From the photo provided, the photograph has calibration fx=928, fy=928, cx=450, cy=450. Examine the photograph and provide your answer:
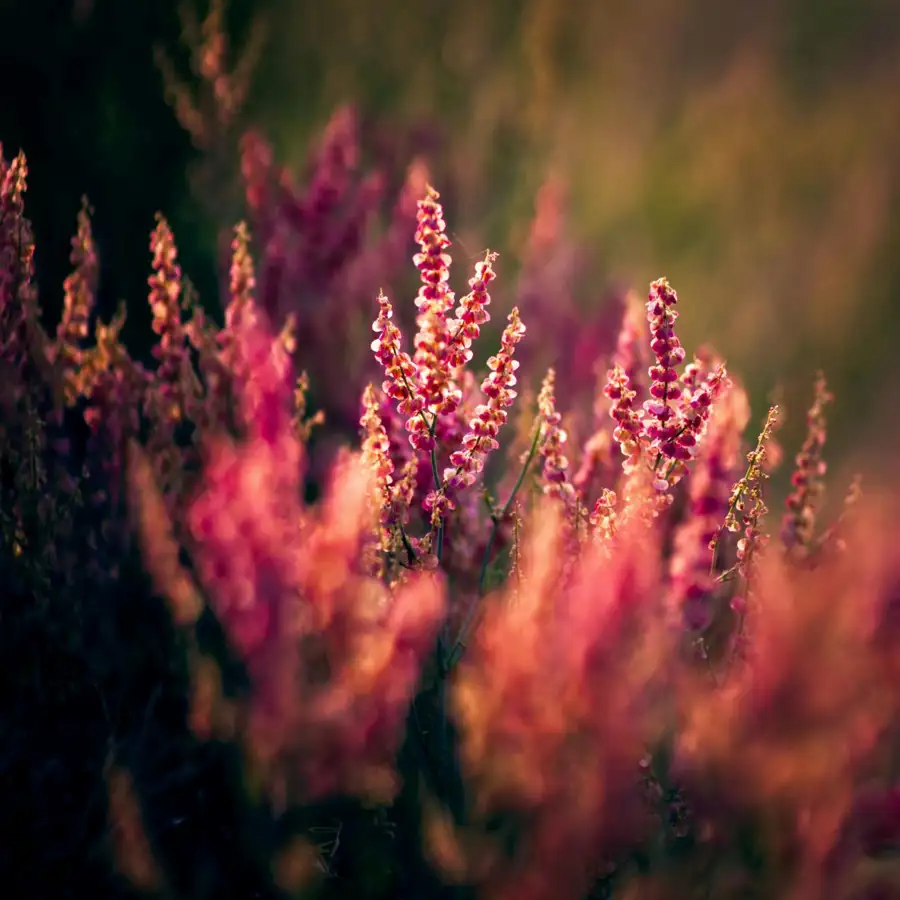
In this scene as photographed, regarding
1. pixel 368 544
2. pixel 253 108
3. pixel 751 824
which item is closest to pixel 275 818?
pixel 368 544

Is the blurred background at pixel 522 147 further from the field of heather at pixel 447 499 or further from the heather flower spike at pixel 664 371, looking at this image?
the heather flower spike at pixel 664 371

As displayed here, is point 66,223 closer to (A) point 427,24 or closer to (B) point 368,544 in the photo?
(A) point 427,24

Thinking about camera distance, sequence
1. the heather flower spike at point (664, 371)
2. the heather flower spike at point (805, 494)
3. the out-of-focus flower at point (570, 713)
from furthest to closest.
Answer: the heather flower spike at point (805, 494) → the heather flower spike at point (664, 371) → the out-of-focus flower at point (570, 713)

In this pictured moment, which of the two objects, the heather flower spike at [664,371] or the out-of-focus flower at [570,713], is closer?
the out-of-focus flower at [570,713]

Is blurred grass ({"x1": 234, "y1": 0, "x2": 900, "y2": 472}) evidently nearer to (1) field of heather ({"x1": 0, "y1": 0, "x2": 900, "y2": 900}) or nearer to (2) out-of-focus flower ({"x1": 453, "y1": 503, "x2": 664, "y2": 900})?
(1) field of heather ({"x1": 0, "y1": 0, "x2": 900, "y2": 900})

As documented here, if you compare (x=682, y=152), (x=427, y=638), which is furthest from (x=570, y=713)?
(x=682, y=152)

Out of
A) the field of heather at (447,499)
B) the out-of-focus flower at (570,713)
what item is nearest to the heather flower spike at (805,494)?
the field of heather at (447,499)

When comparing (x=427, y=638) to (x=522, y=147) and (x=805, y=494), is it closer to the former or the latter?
(x=805, y=494)

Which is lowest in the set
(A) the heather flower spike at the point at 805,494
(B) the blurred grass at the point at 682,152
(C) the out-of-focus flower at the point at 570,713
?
(C) the out-of-focus flower at the point at 570,713

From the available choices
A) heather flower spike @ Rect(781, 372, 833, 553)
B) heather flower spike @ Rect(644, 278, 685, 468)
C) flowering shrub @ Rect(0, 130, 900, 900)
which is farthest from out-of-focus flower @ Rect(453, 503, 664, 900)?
heather flower spike @ Rect(781, 372, 833, 553)
